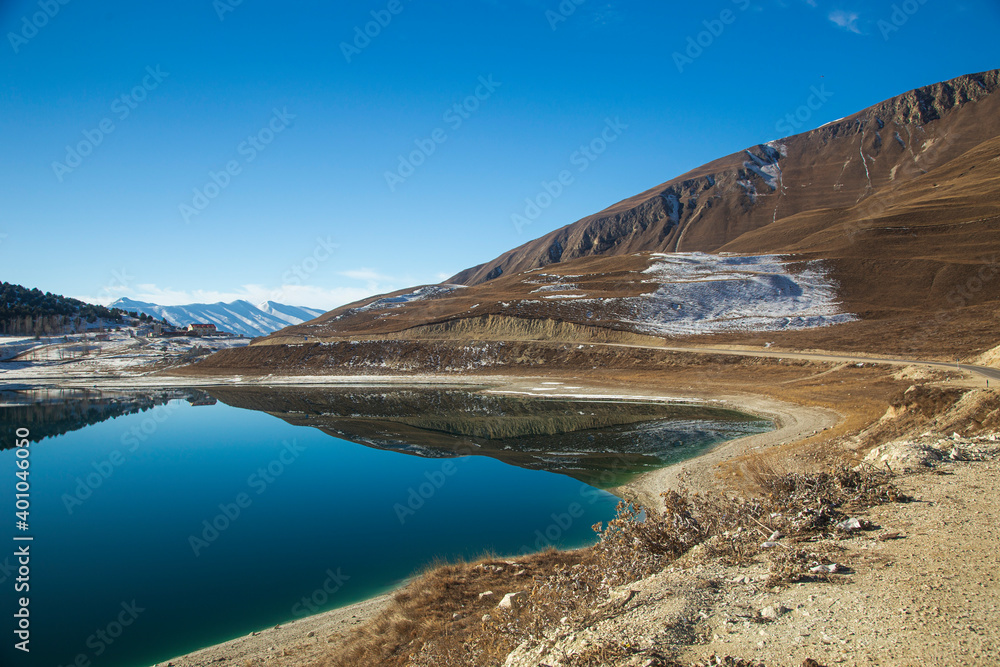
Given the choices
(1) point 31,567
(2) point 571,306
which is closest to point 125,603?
(1) point 31,567

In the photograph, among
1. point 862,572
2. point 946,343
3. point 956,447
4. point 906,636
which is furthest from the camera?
point 946,343

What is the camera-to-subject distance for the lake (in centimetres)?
1257

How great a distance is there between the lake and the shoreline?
2.80 feet

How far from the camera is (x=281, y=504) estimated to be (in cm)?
2072

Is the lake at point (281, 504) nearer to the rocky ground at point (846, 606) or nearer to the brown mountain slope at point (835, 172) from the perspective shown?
the rocky ground at point (846, 606)

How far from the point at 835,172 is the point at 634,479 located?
670 feet

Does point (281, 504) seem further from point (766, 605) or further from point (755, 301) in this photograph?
point (755, 301)

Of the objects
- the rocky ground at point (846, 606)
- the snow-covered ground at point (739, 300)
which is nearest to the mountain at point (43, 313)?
the snow-covered ground at point (739, 300)

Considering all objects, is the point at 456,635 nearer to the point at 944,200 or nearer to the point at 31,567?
the point at 31,567

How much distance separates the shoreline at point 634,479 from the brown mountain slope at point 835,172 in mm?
124764

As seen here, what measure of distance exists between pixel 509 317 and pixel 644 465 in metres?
52.6

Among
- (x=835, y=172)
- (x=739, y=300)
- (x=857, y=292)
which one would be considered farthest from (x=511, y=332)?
(x=835, y=172)

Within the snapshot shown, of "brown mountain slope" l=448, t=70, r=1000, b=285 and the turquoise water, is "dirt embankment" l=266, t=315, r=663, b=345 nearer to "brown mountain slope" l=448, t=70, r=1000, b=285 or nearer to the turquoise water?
the turquoise water

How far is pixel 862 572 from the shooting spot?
6.64 metres
